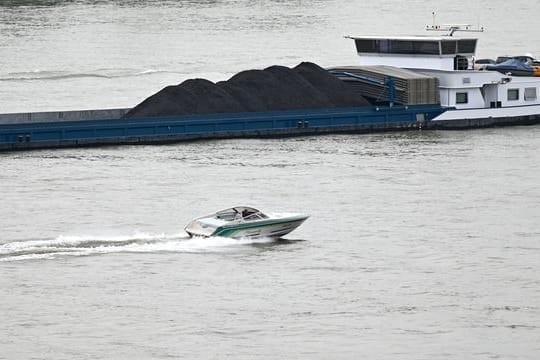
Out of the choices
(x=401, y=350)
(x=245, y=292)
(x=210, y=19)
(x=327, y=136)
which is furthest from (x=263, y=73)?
(x=210, y=19)

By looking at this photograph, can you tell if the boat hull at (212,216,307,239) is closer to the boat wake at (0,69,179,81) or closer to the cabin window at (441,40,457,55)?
the cabin window at (441,40,457,55)

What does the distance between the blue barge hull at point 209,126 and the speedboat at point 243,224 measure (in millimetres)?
16268

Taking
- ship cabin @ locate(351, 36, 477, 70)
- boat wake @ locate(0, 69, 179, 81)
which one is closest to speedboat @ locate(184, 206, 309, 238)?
ship cabin @ locate(351, 36, 477, 70)

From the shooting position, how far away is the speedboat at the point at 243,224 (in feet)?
128

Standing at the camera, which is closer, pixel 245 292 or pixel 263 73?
pixel 245 292

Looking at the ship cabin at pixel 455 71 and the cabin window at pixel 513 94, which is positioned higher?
the ship cabin at pixel 455 71

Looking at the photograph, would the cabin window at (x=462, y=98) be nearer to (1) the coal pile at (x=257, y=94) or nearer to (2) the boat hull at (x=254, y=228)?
(1) the coal pile at (x=257, y=94)

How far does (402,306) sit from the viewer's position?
34188 millimetres

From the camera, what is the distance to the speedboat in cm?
3909

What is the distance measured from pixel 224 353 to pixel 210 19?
89.8m

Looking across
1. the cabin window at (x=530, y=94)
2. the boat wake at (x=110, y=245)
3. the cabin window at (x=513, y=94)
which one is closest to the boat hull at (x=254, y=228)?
the boat wake at (x=110, y=245)

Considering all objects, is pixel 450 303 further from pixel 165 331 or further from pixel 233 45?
pixel 233 45

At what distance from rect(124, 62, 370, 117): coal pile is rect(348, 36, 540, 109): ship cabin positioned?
3.69 m

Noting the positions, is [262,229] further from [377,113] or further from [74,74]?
[74,74]
